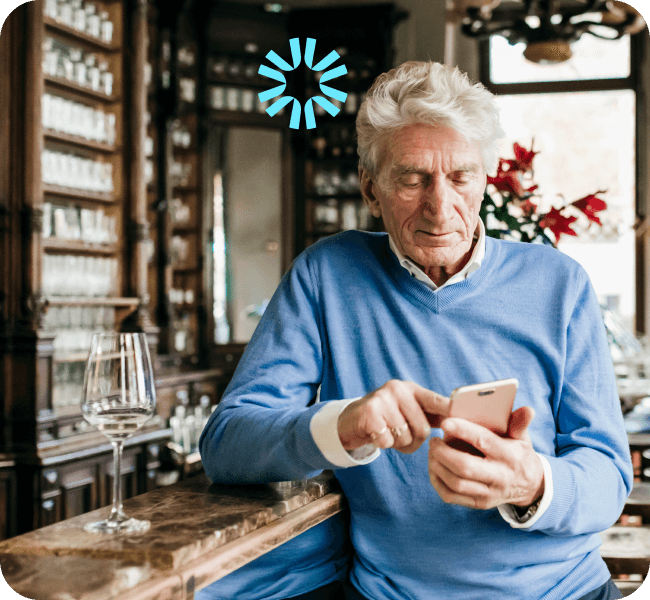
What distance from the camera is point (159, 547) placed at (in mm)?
820

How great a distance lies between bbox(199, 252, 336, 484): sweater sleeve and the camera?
109 cm

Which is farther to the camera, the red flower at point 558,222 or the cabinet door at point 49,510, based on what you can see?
the cabinet door at point 49,510

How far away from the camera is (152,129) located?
16.6ft

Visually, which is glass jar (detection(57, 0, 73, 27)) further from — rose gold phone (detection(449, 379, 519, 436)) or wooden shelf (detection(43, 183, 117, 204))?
rose gold phone (detection(449, 379, 519, 436))

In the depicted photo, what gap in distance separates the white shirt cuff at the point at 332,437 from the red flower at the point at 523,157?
3.70 feet

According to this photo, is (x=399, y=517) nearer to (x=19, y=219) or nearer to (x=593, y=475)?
(x=593, y=475)

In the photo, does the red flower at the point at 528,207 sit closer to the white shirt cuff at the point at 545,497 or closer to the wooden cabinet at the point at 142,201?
the white shirt cuff at the point at 545,497

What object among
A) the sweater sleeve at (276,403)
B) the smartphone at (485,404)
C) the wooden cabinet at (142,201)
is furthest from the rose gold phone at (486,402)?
the wooden cabinet at (142,201)

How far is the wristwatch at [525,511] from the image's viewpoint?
1088 millimetres

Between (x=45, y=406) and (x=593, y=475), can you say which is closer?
(x=593, y=475)

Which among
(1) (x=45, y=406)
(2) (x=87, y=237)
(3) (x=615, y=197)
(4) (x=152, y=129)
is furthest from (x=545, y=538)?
(3) (x=615, y=197)

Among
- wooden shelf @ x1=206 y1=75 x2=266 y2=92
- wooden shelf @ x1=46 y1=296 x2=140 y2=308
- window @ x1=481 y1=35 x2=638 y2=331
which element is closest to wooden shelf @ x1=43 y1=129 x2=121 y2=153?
wooden shelf @ x1=46 y1=296 x2=140 y2=308

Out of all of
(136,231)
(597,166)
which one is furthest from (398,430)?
(597,166)

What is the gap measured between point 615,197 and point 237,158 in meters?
3.38
